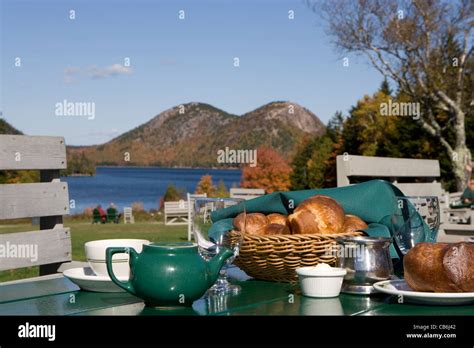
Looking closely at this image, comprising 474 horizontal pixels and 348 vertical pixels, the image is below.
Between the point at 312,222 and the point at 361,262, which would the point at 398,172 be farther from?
the point at 361,262

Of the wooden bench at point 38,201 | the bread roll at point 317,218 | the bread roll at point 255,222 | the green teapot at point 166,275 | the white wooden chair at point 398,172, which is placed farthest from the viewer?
the white wooden chair at point 398,172

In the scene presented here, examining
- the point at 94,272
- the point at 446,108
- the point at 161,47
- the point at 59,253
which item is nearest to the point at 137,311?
the point at 94,272

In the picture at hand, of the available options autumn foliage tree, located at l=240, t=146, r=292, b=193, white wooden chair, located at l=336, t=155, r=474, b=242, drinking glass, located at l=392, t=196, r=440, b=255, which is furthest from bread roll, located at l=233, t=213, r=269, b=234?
autumn foliage tree, located at l=240, t=146, r=292, b=193

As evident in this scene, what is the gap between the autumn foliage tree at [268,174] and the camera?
3691 cm

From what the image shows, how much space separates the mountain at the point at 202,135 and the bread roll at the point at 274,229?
60852mm

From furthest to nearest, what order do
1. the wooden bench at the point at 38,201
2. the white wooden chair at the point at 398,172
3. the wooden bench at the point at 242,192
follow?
the wooden bench at the point at 242,192 < the white wooden chair at the point at 398,172 < the wooden bench at the point at 38,201

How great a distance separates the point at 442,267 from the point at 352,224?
0.48 m

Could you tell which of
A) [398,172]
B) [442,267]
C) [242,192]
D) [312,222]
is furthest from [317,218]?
[242,192]

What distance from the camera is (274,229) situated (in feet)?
7.02

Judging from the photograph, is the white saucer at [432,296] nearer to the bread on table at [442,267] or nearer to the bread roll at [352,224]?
the bread on table at [442,267]

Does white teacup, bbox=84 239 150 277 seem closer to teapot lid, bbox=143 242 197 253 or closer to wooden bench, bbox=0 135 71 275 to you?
teapot lid, bbox=143 242 197 253

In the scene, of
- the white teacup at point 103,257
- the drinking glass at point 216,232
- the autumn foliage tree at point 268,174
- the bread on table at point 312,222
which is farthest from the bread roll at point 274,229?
the autumn foliage tree at point 268,174

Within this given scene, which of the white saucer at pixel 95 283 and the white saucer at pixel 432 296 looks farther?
the white saucer at pixel 95 283
